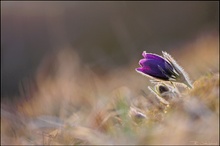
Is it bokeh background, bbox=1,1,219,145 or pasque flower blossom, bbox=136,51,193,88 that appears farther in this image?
bokeh background, bbox=1,1,219,145

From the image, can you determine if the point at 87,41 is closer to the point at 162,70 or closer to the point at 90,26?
the point at 90,26

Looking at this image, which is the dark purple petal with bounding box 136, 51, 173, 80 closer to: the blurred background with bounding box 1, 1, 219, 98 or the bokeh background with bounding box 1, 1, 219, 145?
the bokeh background with bounding box 1, 1, 219, 145

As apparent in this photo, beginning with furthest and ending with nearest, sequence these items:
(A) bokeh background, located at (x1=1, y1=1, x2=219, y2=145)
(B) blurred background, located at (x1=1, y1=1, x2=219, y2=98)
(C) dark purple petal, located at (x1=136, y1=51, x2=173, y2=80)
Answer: (B) blurred background, located at (x1=1, y1=1, x2=219, y2=98) < (A) bokeh background, located at (x1=1, y1=1, x2=219, y2=145) < (C) dark purple petal, located at (x1=136, y1=51, x2=173, y2=80)

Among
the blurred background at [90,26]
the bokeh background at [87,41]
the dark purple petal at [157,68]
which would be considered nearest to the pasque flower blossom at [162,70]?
the dark purple petal at [157,68]

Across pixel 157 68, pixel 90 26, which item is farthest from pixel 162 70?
pixel 90 26

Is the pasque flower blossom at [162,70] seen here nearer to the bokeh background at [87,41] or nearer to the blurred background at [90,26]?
the bokeh background at [87,41]

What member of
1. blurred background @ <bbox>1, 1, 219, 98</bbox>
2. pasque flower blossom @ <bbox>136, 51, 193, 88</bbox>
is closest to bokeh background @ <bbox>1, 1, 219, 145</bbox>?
blurred background @ <bbox>1, 1, 219, 98</bbox>

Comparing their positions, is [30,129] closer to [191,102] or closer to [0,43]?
[191,102]
